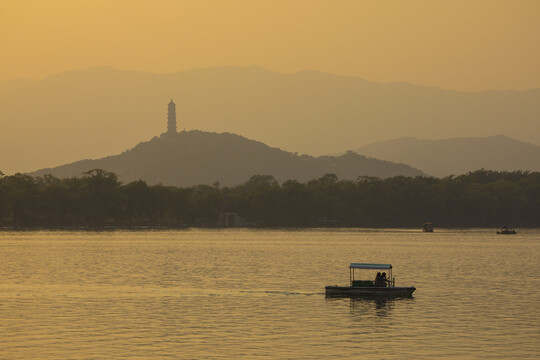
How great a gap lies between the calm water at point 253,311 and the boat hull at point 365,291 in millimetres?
724

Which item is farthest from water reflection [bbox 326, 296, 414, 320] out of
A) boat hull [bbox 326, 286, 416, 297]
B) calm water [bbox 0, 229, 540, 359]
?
boat hull [bbox 326, 286, 416, 297]

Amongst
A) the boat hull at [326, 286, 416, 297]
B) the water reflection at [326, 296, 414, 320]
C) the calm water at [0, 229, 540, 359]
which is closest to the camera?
the calm water at [0, 229, 540, 359]

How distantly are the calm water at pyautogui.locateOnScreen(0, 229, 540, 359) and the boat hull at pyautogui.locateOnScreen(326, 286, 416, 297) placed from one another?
724 mm

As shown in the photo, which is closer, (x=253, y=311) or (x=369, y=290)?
(x=253, y=311)

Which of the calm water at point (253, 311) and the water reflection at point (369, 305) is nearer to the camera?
the calm water at point (253, 311)

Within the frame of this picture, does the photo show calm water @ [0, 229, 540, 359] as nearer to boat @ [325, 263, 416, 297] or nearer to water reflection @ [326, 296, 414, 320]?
water reflection @ [326, 296, 414, 320]

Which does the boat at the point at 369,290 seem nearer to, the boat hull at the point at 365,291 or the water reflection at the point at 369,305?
the boat hull at the point at 365,291

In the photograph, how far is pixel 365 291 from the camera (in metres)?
76.1

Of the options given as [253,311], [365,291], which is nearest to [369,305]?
[365,291]

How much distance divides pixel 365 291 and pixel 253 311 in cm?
1198

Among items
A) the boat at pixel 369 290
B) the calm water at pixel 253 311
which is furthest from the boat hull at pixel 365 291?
the calm water at pixel 253 311

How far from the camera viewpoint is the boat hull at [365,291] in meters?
76.1

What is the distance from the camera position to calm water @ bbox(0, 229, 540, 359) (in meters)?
52.7

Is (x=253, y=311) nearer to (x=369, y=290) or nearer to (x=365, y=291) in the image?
(x=365, y=291)
